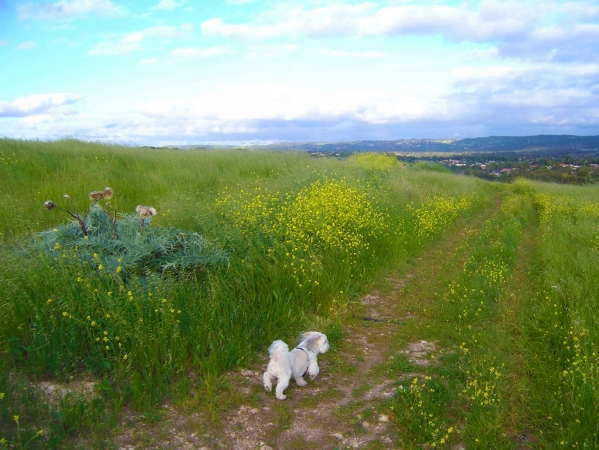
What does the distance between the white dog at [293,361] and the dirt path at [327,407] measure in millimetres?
133

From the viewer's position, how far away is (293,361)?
388 cm

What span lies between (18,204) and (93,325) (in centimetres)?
504

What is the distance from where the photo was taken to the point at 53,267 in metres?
4.41

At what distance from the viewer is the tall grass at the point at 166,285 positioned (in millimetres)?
3705

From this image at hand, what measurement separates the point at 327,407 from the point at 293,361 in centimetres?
46

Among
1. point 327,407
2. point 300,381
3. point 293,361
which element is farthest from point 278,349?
point 327,407

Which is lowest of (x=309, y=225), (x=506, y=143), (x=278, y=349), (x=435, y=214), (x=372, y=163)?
(x=278, y=349)

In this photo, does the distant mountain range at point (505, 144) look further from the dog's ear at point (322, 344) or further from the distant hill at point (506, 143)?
the dog's ear at point (322, 344)

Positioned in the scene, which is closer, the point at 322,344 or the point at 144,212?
the point at 322,344

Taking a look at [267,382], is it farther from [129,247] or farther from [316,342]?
[129,247]

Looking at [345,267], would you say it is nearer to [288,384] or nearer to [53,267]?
[288,384]

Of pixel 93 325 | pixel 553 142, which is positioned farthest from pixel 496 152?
pixel 93 325

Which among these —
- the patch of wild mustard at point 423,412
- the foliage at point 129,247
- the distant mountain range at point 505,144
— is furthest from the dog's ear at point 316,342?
the distant mountain range at point 505,144

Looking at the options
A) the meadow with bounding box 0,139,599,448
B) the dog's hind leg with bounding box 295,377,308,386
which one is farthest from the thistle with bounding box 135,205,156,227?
the dog's hind leg with bounding box 295,377,308,386
